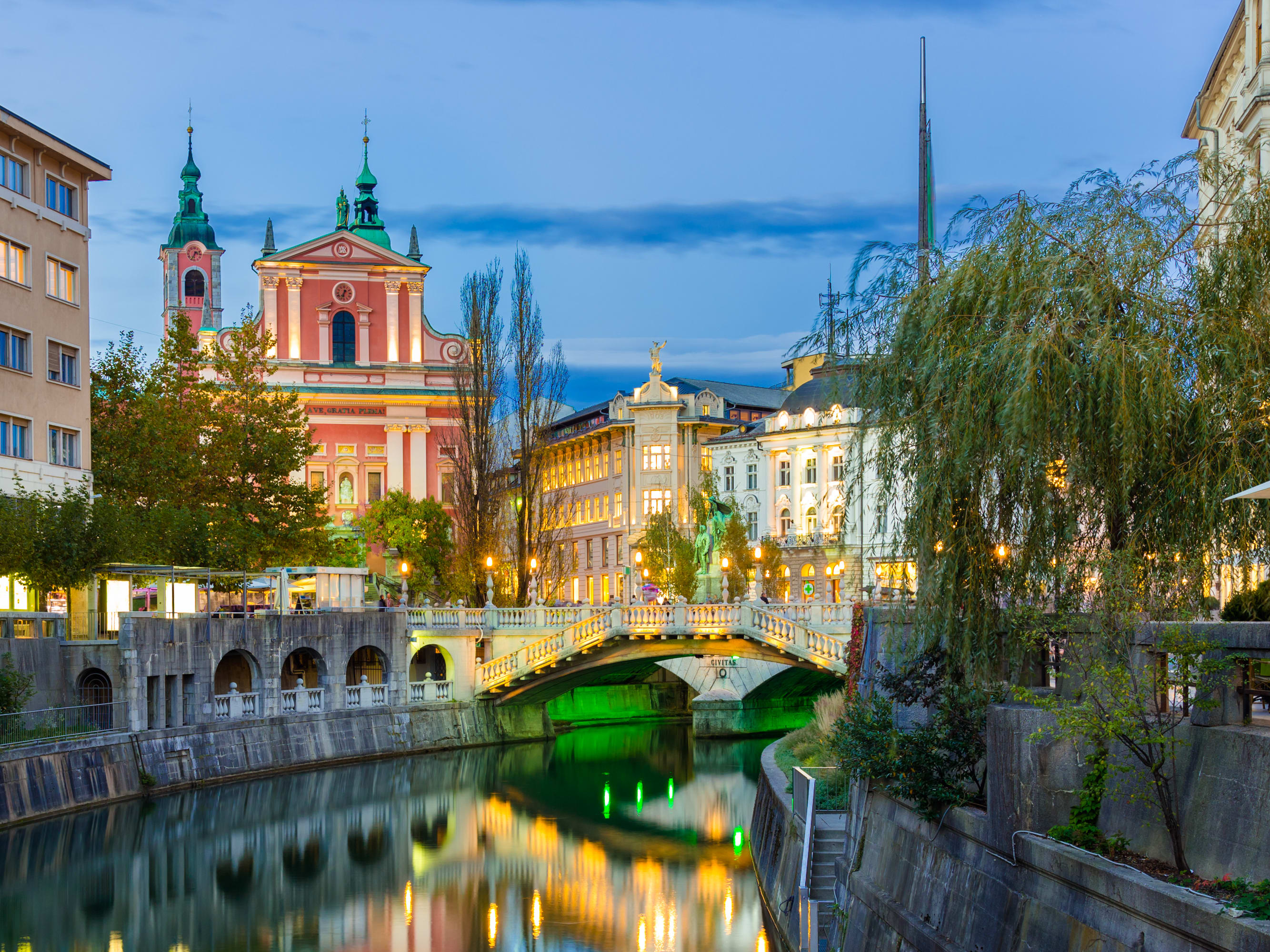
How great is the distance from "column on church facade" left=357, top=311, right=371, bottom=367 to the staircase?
60.3 meters

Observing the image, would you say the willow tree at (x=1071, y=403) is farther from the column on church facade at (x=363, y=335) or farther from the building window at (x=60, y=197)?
the column on church facade at (x=363, y=335)

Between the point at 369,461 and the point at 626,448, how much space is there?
2234cm

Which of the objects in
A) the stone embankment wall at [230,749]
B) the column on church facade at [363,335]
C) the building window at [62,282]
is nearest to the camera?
the stone embankment wall at [230,749]

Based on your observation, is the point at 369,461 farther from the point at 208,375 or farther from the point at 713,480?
the point at 713,480

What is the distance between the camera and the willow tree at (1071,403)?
15.8 m

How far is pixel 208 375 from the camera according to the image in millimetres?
77688

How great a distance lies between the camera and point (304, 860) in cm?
3231

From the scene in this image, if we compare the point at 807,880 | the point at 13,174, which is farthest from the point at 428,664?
the point at 807,880

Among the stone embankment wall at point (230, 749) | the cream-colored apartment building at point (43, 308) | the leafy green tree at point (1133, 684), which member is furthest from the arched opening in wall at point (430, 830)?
the leafy green tree at point (1133, 684)

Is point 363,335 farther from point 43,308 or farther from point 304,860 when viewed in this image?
point 304,860

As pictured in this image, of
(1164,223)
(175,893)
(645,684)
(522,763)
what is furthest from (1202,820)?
(645,684)

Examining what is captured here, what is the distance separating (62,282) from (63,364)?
251 centimetres

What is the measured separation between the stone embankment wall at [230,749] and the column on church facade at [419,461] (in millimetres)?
24745

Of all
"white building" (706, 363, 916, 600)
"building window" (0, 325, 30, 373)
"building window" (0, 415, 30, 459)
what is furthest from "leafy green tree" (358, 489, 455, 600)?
"building window" (0, 325, 30, 373)
